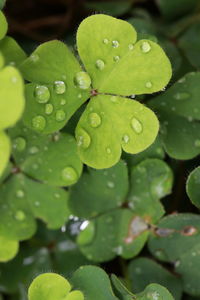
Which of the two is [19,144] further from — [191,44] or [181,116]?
[191,44]

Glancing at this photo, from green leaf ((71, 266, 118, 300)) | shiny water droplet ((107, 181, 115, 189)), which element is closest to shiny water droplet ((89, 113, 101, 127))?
shiny water droplet ((107, 181, 115, 189))

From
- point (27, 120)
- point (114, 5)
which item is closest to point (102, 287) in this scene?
point (27, 120)

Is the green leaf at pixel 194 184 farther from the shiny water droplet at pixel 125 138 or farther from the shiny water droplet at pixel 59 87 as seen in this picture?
the shiny water droplet at pixel 59 87

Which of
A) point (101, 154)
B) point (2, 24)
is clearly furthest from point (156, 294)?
point (2, 24)

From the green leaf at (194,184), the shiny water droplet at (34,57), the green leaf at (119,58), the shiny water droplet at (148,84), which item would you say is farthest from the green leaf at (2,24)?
the green leaf at (194,184)

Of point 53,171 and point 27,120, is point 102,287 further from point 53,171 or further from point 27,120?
point 27,120

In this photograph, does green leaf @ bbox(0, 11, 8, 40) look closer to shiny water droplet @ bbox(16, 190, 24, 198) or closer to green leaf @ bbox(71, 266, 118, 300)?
shiny water droplet @ bbox(16, 190, 24, 198)
